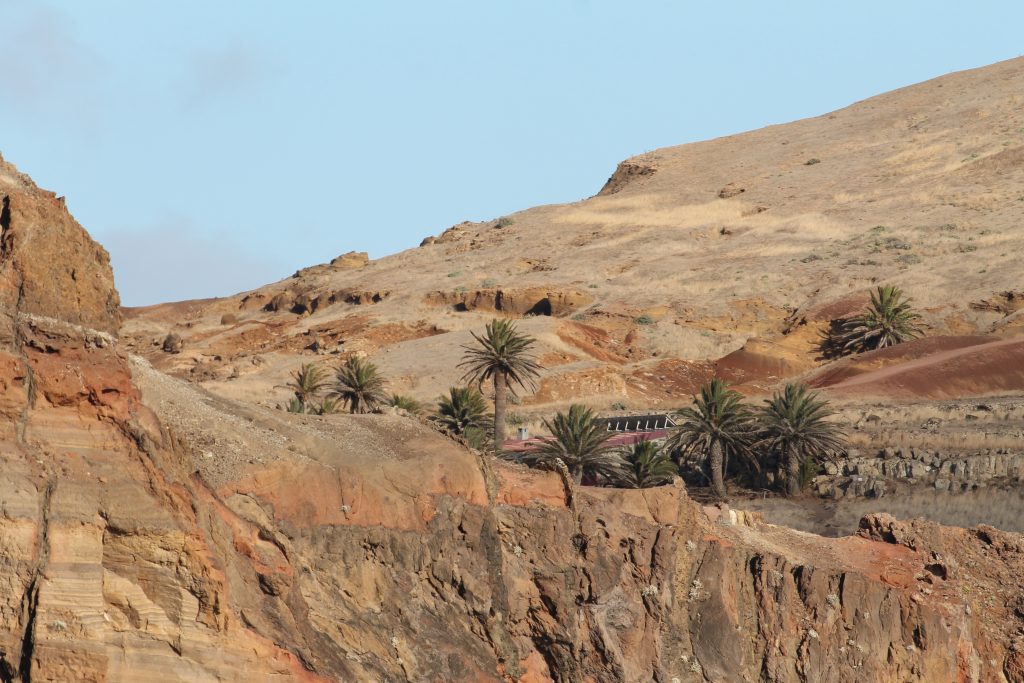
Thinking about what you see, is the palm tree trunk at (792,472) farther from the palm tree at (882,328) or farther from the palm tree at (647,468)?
the palm tree at (882,328)

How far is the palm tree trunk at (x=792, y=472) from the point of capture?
56844 millimetres

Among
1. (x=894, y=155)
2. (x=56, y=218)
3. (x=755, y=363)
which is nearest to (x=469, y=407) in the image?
(x=755, y=363)

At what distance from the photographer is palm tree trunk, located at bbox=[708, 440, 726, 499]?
56.4 m

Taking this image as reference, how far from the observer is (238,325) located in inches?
4734

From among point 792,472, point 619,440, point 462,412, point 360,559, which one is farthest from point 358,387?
point 360,559

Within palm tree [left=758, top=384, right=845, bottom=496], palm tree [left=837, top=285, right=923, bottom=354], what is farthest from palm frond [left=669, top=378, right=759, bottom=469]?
palm tree [left=837, top=285, right=923, bottom=354]

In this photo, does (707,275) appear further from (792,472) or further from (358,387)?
(792,472)

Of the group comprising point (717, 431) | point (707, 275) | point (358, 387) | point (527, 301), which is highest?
point (707, 275)

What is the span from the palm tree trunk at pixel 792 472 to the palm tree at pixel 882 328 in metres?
30.0

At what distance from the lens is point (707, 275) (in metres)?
113

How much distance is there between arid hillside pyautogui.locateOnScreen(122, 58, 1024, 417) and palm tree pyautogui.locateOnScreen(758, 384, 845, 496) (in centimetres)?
1416

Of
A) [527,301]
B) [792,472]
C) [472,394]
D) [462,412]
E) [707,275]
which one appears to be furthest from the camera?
[707,275]

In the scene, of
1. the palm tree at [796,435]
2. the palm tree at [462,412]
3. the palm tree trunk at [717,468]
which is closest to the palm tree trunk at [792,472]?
the palm tree at [796,435]

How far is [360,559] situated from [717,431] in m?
38.8
